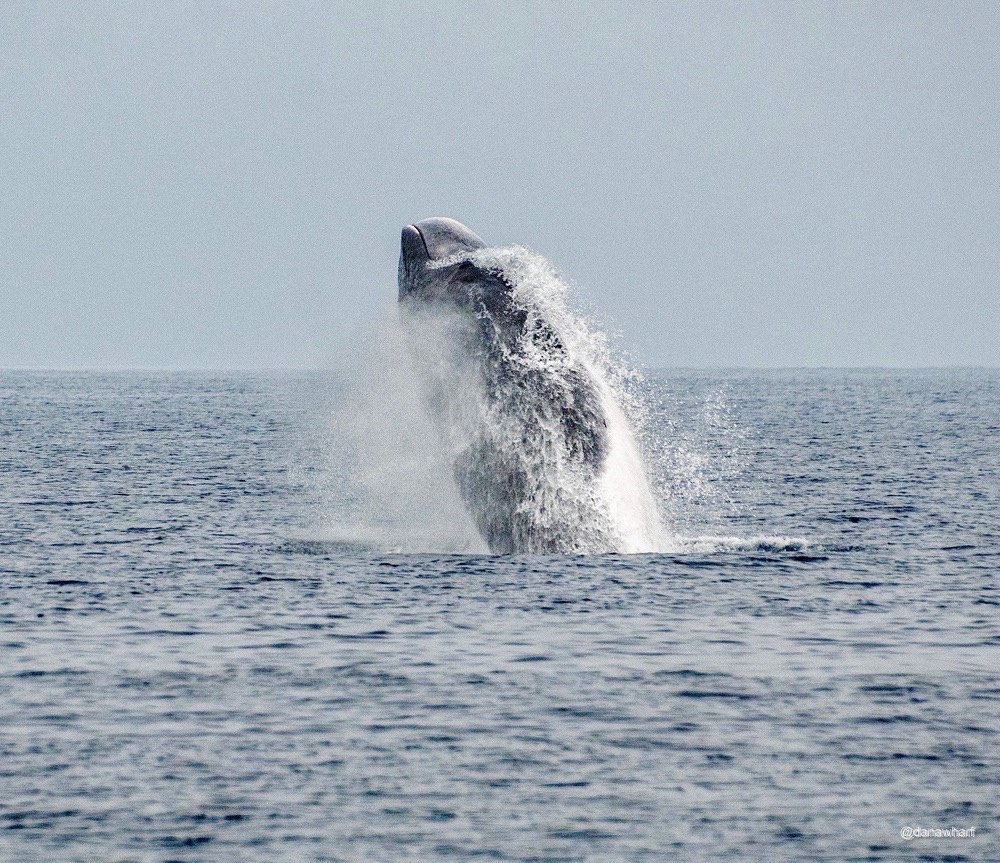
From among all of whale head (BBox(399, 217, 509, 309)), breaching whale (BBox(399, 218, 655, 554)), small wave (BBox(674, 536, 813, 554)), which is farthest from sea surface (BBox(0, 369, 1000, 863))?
whale head (BBox(399, 217, 509, 309))

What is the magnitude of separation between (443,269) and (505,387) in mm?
2362

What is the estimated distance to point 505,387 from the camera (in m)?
27.8

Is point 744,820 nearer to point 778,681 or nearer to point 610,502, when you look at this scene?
point 778,681

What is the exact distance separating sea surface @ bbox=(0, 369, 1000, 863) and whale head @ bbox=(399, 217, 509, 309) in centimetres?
406

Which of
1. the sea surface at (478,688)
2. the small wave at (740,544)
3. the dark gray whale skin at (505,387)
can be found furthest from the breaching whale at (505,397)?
the small wave at (740,544)

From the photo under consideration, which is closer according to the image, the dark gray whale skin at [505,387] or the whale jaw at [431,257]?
the dark gray whale skin at [505,387]

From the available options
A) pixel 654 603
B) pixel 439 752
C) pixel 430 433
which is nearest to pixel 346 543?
pixel 430 433

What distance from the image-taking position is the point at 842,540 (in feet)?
114

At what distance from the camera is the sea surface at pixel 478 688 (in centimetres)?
1466

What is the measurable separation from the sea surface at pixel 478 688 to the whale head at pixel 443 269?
4065mm

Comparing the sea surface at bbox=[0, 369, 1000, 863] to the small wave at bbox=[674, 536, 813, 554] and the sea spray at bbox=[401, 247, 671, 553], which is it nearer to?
the small wave at bbox=[674, 536, 813, 554]

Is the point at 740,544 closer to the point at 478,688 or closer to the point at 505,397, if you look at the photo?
the point at 505,397

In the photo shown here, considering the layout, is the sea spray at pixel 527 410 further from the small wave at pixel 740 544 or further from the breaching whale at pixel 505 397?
the small wave at pixel 740 544

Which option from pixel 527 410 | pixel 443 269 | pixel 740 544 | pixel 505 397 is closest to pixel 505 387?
pixel 505 397
